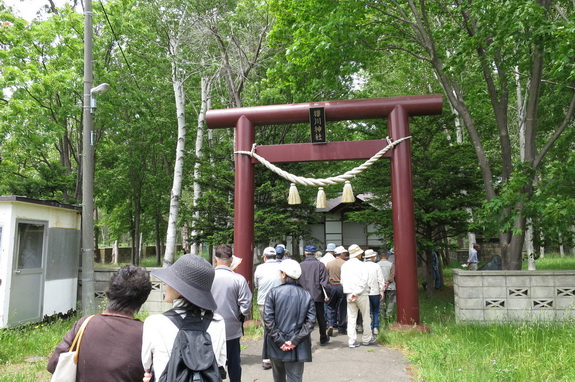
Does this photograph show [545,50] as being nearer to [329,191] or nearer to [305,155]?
[305,155]

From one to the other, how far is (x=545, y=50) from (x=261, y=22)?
9709mm

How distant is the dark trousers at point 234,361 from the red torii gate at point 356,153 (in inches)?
138

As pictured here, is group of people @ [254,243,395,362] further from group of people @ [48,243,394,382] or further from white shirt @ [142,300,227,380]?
white shirt @ [142,300,227,380]

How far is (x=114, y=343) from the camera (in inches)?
94.7

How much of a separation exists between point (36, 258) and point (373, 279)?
634cm

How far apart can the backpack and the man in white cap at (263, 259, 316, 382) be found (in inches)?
77.4

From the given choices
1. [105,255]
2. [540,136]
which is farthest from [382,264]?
[105,255]

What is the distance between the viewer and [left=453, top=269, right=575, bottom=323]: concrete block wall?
24.2ft

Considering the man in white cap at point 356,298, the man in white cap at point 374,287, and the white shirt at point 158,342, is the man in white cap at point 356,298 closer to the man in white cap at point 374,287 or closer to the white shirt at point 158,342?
the man in white cap at point 374,287

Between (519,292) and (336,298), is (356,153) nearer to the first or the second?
(336,298)

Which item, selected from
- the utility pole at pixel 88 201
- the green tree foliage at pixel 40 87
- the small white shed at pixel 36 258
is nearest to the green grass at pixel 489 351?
the utility pole at pixel 88 201

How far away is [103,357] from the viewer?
2371mm

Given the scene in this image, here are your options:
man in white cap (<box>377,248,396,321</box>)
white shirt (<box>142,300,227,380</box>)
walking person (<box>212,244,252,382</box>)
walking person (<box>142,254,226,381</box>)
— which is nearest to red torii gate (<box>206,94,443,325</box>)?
man in white cap (<box>377,248,396,321</box>)

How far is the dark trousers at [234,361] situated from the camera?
181 inches
